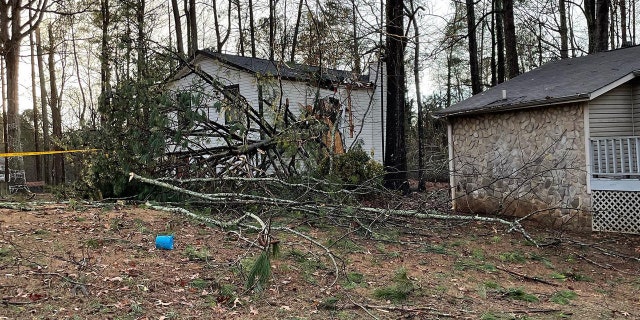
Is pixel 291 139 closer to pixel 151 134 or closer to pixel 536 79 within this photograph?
pixel 151 134

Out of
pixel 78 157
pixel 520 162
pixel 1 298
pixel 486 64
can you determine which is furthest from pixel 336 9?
pixel 486 64

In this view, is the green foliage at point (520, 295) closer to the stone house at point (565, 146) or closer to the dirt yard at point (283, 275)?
the dirt yard at point (283, 275)

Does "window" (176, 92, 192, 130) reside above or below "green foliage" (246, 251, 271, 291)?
above

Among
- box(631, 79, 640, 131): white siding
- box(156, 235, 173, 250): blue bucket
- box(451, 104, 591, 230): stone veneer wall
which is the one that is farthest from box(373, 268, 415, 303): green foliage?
box(631, 79, 640, 131): white siding

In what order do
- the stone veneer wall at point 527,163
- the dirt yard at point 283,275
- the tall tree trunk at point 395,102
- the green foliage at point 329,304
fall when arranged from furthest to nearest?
the tall tree trunk at point 395,102
the stone veneer wall at point 527,163
the green foliage at point 329,304
the dirt yard at point 283,275

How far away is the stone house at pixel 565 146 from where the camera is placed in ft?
30.1

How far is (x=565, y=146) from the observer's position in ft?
31.5

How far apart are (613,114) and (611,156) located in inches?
32.2

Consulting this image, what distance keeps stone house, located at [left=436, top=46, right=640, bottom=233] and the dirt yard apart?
151 centimetres

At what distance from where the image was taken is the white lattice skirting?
912cm

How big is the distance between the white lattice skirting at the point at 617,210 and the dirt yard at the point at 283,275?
1.31 m

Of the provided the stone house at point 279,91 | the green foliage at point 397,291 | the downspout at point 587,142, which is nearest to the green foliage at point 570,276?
the green foliage at point 397,291

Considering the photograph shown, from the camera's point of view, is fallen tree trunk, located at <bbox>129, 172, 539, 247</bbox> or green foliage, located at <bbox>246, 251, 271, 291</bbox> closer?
green foliage, located at <bbox>246, 251, 271, 291</bbox>

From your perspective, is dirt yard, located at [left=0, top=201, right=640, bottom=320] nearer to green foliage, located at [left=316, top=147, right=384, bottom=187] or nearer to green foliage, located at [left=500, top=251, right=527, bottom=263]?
green foliage, located at [left=500, top=251, right=527, bottom=263]
